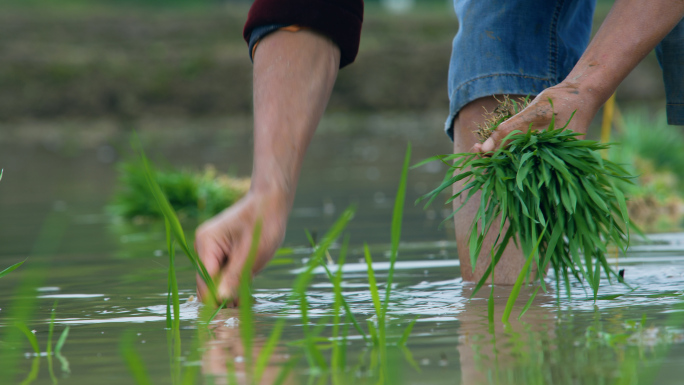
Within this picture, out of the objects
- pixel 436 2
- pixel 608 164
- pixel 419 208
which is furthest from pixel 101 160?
pixel 436 2

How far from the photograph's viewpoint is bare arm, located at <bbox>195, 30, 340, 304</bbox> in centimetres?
175

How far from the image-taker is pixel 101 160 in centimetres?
821

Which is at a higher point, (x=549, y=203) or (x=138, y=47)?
(x=138, y=47)

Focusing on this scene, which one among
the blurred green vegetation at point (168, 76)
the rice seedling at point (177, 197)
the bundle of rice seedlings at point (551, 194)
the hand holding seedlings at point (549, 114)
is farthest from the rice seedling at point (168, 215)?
the blurred green vegetation at point (168, 76)

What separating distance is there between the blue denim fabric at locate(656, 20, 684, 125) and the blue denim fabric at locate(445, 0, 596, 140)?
0.22 meters

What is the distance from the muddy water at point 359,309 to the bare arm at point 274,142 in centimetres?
12

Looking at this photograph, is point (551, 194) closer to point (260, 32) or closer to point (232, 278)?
point (232, 278)

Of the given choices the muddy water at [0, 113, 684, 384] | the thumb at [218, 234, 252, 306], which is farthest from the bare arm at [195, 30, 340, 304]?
the muddy water at [0, 113, 684, 384]

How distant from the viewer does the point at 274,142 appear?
188 cm

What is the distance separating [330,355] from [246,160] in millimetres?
6309

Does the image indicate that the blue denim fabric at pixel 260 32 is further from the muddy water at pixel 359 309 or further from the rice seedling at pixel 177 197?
the rice seedling at pixel 177 197

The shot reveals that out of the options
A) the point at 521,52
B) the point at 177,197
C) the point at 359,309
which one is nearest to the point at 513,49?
the point at 521,52

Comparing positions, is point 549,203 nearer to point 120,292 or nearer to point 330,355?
point 330,355

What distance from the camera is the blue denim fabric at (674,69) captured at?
2107 mm
